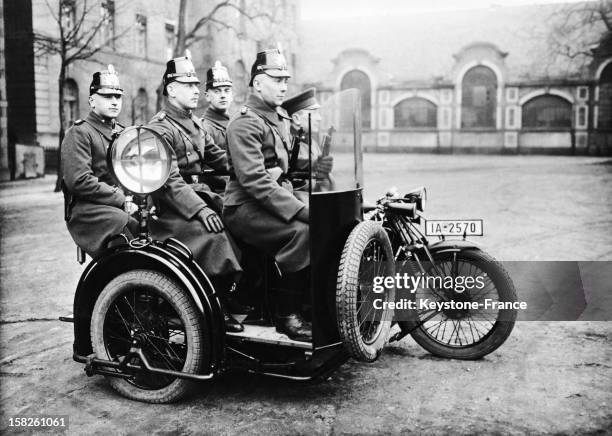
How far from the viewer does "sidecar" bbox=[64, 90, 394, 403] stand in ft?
11.6

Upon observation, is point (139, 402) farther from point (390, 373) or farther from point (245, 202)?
point (390, 373)

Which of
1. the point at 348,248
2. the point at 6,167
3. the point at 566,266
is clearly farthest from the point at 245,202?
the point at 6,167

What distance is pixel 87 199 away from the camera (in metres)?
4.45

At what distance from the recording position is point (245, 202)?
394 cm

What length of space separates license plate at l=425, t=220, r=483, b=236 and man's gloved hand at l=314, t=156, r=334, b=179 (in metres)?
0.88

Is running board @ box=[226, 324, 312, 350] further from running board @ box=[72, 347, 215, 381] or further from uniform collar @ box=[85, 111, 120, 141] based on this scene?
uniform collar @ box=[85, 111, 120, 141]

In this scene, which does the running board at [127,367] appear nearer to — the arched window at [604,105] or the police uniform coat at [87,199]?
the police uniform coat at [87,199]

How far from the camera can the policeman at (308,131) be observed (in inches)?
144

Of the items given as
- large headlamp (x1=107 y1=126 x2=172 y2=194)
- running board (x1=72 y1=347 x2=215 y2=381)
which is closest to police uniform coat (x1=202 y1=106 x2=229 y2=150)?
large headlamp (x1=107 y1=126 x2=172 y2=194)

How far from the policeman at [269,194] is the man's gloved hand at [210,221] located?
3.8 inches

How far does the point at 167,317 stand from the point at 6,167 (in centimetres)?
1664

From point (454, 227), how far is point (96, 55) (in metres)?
22.1

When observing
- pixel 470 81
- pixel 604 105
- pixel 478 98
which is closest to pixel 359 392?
pixel 604 105

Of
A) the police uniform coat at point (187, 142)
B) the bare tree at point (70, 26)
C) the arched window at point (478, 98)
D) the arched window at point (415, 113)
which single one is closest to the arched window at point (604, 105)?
the arched window at point (478, 98)
